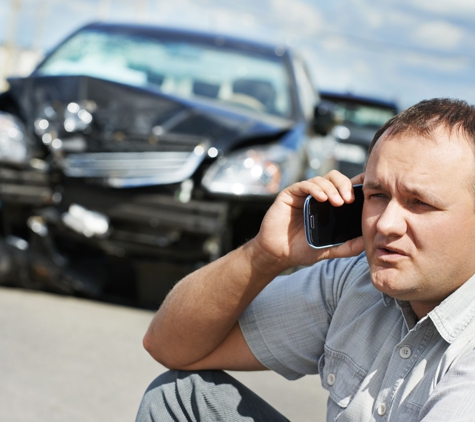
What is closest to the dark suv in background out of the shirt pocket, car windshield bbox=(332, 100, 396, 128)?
car windshield bbox=(332, 100, 396, 128)

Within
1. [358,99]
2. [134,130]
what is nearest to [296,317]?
[134,130]

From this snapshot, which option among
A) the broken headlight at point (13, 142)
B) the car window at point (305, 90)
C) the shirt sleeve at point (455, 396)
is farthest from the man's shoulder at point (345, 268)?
the car window at point (305, 90)

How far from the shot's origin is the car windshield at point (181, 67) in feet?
20.9

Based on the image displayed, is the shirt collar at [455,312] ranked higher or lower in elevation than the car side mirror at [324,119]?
higher

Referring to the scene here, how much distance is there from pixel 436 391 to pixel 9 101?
436 cm

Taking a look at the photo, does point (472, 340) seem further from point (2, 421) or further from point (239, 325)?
point (2, 421)

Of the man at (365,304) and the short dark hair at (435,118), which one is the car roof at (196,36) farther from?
the short dark hair at (435,118)

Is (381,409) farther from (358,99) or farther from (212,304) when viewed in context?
(358,99)

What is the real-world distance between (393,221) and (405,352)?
32cm

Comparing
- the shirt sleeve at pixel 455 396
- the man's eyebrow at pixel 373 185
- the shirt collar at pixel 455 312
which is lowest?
the shirt sleeve at pixel 455 396

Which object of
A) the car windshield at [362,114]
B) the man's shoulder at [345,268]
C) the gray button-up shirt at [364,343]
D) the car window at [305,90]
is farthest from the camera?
the car windshield at [362,114]

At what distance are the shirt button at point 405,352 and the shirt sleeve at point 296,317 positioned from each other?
14.7 inches

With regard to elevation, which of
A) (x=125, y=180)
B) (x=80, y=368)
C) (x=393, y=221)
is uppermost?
(x=393, y=221)

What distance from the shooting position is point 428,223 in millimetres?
2115
